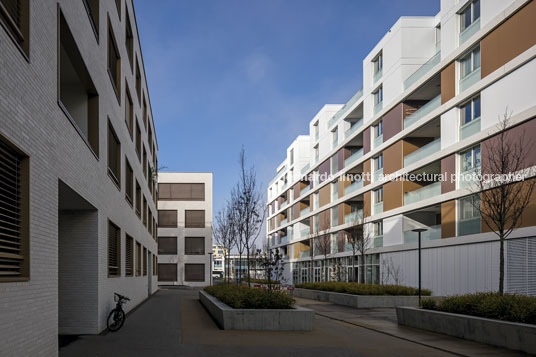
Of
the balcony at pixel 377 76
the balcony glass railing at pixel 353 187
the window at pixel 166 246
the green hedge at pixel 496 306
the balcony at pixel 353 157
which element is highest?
the balcony at pixel 377 76

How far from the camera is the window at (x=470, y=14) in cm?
2747

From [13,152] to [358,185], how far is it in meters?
38.4

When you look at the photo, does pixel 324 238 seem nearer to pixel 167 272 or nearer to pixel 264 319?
pixel 167 272

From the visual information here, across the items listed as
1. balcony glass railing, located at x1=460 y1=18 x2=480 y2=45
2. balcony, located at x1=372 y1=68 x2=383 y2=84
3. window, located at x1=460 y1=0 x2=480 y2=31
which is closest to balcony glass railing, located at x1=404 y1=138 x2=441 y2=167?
balcony glass railing, located at x1=460 y1=18 x2=480 y2=45

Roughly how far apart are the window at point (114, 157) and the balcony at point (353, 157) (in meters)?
29.0

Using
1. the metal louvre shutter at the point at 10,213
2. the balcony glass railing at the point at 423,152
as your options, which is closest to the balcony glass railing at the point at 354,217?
the balcony glass railing at the point at 423,152

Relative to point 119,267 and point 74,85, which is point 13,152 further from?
point 119,267

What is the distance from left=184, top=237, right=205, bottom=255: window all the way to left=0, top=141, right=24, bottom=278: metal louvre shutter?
53.4m

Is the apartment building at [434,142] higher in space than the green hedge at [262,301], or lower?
higher

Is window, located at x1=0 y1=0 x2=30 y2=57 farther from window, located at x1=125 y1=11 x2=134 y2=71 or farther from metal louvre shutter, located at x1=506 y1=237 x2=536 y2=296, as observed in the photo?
metal louvre shutter, located at x1=506 y1=237 x2=536 y2=296

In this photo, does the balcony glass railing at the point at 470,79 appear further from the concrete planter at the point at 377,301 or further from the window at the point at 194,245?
the window at the point at 194,245

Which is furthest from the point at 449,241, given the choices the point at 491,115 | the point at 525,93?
the point at 525,93

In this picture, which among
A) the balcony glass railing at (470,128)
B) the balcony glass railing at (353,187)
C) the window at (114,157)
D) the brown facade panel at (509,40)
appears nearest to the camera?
the window at (114,157)

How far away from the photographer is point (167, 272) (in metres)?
59.4
